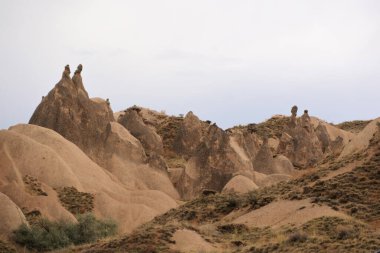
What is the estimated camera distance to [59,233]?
41.2 meters

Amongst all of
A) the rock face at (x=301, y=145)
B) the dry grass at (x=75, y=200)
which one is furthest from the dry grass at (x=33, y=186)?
the rock face at (x=301, y=145)

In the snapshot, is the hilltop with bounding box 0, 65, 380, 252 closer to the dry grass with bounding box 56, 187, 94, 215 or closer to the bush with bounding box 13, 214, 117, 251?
the dry grass with bounding box 56, 187, 94, 215

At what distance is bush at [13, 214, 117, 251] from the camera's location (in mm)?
39469

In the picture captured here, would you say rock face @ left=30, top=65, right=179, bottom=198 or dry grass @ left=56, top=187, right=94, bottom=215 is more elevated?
rock face @ left=30, top=65, right=179, bottom=198

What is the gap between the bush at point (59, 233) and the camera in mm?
39469

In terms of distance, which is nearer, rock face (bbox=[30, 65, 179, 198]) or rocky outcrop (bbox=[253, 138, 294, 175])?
rock face (bbox=[30, 65, 179, 198])

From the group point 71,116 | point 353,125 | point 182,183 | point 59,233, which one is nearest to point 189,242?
point 59,233

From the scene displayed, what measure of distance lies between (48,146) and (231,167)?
11493 millimetres

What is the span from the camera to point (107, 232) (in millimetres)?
43562

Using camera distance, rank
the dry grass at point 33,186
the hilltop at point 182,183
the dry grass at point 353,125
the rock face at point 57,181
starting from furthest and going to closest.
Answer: the dry grass at point 353,125, the dry grass at point 33,186, the rock face at point 57,181, the hilltop at point 182,183

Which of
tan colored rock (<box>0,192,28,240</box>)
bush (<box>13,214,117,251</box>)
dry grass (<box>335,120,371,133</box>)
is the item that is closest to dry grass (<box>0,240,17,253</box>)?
tan colored rock (<box>0,192,28,240</box>)

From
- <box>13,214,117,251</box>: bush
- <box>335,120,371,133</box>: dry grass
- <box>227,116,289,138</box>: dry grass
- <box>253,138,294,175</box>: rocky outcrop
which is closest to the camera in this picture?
<box>13,214,117,251</box>: bush

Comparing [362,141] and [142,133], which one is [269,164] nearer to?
[142,133]

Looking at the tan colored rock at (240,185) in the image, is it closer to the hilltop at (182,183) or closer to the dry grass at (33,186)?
the hilltop at (182,183)
